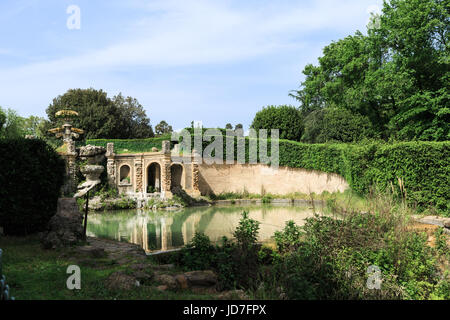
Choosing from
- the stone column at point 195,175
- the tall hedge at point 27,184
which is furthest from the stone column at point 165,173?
the tall hedge at point 27,184

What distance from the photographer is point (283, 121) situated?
29.3 metres

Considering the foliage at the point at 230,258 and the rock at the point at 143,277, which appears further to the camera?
the foliage at the point at 230,258

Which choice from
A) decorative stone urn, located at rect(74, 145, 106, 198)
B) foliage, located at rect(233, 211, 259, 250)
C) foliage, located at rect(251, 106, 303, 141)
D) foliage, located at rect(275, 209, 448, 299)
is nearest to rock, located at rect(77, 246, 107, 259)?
foliage, located at rect(233, 211, 259, 250)

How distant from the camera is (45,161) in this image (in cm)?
875

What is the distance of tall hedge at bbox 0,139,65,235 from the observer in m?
8.12

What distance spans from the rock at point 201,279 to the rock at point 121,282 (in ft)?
2.59

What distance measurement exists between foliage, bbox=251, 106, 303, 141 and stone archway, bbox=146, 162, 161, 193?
1023cm

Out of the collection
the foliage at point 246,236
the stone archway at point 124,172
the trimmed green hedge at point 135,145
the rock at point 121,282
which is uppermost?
the trimmed green hedge at point 135,145

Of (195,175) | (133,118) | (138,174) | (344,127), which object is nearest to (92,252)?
(138,174)

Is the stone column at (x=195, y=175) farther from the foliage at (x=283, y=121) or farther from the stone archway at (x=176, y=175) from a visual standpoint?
the foliage at (x=283, y=121)

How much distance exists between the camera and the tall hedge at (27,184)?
320 inches

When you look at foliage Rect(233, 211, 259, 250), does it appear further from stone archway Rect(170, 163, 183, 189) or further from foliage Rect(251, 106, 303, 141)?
foliage Rect(251, 106, 303, 141)
